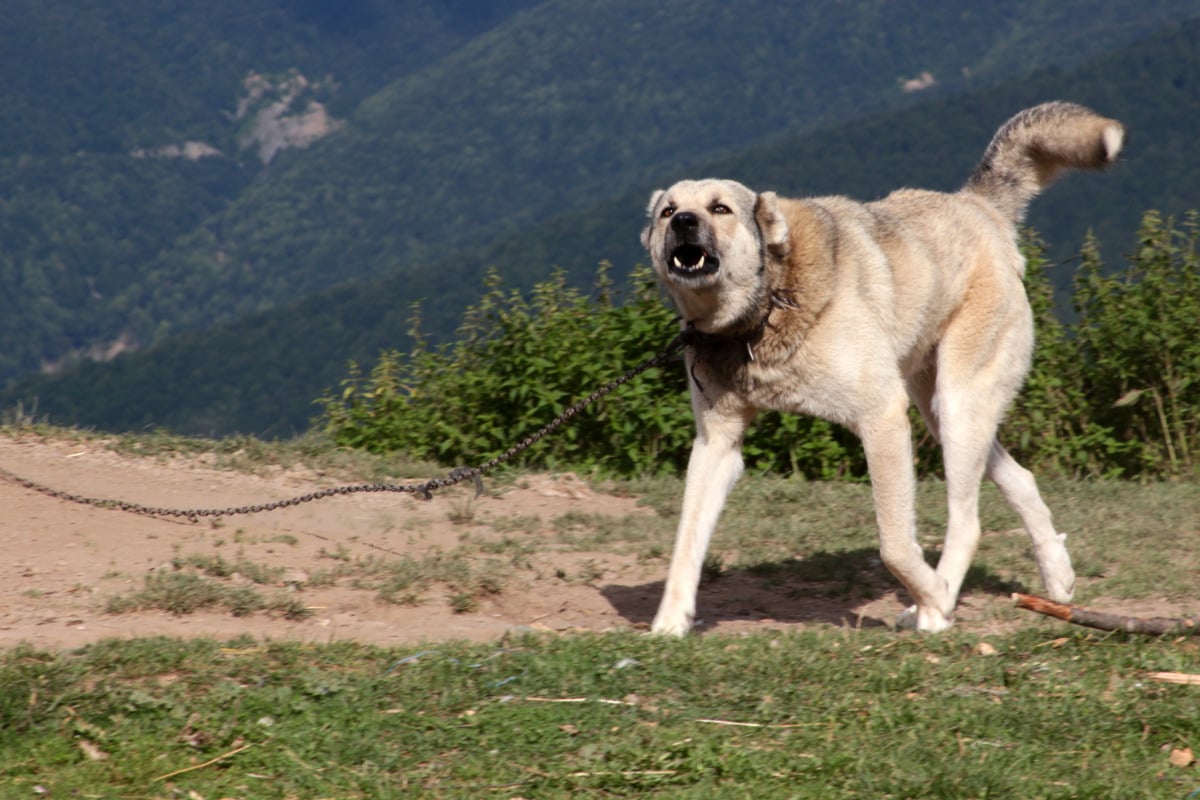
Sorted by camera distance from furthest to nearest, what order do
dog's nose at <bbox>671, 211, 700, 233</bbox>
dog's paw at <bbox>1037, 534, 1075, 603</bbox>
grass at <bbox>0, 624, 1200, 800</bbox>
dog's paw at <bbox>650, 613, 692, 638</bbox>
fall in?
dog's paw at <bbox>1037, 534, 1075, 603</bbox> < dog's paw at <bbox>650, 613, 692, 638</bbox> < dog's nose at <bbox>671, 211, 700, 233</bbox> < grass at <bbox>0, 624, 1200, 800</bbox>

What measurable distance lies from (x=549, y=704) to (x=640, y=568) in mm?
2587

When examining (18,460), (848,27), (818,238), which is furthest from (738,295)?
(848,27)

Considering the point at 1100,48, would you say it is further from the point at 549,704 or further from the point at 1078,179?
the point at 549,704

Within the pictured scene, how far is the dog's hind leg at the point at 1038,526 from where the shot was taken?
20.0 ft

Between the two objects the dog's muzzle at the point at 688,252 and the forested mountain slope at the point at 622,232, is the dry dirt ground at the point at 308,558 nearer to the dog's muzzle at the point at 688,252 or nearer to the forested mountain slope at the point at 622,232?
the dog's muzzle at the point at 688,252

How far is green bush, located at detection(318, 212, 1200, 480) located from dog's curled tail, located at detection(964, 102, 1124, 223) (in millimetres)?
3058

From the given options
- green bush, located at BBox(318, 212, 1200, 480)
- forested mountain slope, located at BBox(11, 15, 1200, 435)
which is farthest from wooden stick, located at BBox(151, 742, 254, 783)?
forested mountain slope, located at BBox(11, 15, 1200, 435)

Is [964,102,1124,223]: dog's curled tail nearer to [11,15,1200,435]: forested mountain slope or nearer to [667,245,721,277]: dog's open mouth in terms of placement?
[667,245,721,277]: dog's open mouth

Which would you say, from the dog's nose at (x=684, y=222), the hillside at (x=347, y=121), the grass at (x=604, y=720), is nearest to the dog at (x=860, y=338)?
the dog's nose at (x=684, y=222)

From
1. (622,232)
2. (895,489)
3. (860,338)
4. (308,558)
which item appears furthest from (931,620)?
(622,232)

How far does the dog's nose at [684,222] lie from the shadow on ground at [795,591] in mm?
1639

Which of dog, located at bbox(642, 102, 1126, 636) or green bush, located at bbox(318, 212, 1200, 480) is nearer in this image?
dog, located at bbox(642, 102, 1126, 636)

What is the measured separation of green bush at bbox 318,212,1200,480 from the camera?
9.41 meters

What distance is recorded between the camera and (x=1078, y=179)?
42312 millimetres
